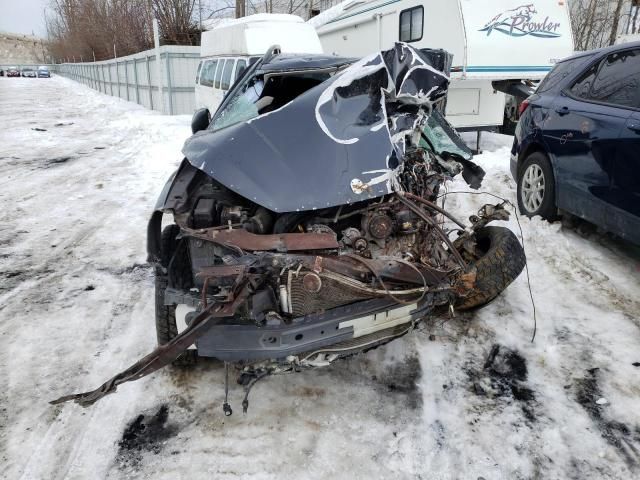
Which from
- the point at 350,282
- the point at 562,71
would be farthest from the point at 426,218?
the point at 562,71

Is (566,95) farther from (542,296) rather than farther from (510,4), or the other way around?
(510,4)

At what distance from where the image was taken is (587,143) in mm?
4371

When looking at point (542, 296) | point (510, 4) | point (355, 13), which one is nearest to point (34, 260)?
point (542, 296)

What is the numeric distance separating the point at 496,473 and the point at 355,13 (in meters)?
11.6

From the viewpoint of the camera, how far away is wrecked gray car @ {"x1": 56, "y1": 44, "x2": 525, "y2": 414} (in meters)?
2.38

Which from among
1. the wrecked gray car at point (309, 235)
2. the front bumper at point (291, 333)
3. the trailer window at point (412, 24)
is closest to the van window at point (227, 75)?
the trailer window at point (412, 24)

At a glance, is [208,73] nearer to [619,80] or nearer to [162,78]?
[162,78]

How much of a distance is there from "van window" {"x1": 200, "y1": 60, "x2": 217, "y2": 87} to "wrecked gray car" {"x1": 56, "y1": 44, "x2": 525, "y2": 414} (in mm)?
10343

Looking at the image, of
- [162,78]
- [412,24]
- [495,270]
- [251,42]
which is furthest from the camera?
[162,78]

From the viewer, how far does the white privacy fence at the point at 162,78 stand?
17.2m

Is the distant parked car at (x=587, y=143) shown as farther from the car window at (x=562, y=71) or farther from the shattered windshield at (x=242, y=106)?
the shattered windshield at (x=242, y=106)

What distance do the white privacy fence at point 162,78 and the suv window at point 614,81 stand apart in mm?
14842

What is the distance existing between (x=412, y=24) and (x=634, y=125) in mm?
7080

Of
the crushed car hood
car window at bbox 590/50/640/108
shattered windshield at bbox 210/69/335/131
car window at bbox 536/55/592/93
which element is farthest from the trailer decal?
the crushed car hood
